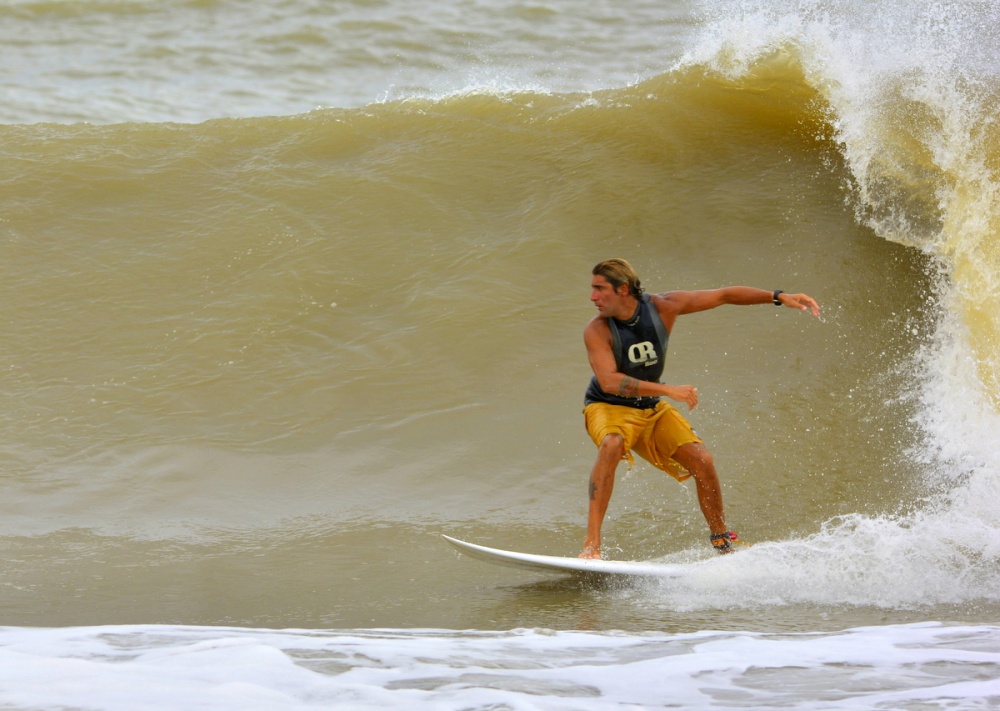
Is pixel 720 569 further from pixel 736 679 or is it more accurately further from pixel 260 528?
pixel 260 528

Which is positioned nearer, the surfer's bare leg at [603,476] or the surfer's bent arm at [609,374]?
the surfer's bent arm at [609,374]

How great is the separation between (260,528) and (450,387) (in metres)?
1.86

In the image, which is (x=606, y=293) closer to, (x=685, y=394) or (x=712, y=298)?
(x=712, y=298)

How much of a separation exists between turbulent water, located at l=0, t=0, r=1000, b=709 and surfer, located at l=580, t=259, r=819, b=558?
407 millimetres

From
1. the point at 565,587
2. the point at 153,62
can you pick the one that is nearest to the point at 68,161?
the point at 153,62

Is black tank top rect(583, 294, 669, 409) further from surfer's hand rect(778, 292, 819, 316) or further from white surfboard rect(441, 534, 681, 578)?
white surfboard rect(441, 534, 681, 578)

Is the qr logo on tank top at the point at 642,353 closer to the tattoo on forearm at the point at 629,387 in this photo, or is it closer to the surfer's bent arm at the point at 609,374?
the surfer's bent arm at the point at 609,374

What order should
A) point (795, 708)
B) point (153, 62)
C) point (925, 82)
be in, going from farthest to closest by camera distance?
point (153, 62) < point (925, 82) < point (795, 708)

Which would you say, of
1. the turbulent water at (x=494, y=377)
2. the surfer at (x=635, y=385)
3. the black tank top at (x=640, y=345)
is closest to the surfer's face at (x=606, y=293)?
the surfer at (x=635, y=385)

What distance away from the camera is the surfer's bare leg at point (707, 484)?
17.1ft

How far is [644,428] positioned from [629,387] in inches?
14.4

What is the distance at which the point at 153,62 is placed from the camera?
12906mm

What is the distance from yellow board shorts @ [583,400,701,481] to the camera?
518 centimetres

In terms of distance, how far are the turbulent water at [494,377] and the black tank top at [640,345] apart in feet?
2.99
